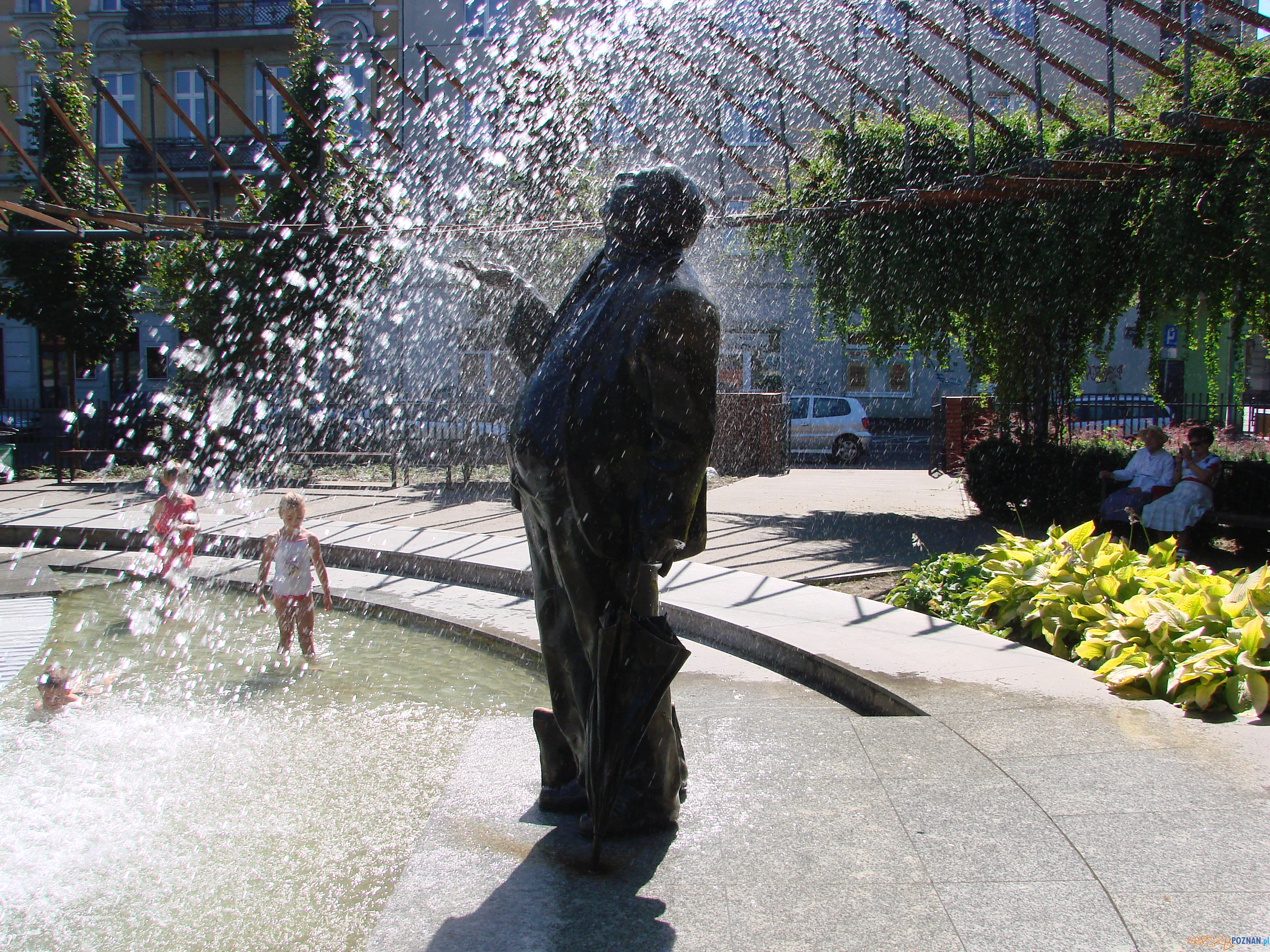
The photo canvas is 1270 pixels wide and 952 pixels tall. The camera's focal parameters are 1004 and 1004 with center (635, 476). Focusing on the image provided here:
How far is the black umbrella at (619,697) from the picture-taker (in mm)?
2621

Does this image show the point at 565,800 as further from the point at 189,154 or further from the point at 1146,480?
the point at 189,154

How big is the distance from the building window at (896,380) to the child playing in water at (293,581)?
80.2 ft

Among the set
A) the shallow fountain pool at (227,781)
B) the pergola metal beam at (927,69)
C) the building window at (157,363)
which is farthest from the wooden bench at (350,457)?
the building window at (157,363)

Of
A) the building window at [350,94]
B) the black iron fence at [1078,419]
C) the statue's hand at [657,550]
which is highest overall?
the building window at [350,94]

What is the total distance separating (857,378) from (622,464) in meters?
27.3

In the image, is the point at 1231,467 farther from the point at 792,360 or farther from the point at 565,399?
the point at 792,360

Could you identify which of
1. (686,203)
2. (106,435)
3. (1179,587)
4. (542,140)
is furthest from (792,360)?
(686,203)

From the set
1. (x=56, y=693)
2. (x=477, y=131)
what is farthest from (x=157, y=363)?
(x=56, y=693)

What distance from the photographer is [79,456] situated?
53.9ft

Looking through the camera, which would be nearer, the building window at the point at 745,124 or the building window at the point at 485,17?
the building window at the point at 745,124

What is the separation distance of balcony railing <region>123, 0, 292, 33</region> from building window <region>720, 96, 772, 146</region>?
611 inches

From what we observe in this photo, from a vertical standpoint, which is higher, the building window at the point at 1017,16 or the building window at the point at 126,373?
the building window at the point at 1017,16

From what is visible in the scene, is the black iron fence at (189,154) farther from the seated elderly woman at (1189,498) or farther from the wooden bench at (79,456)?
the seated elderly woman at (1189,498)

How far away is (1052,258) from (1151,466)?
2329 millimetres
